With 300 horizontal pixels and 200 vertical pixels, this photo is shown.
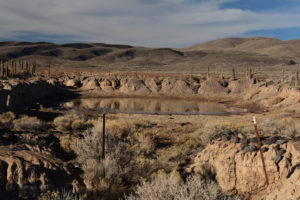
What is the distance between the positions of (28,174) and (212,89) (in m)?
38.0

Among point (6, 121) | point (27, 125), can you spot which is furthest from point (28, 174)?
point (6, 121)

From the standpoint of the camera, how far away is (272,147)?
25.6 feet

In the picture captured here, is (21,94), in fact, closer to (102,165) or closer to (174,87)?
(102,165)

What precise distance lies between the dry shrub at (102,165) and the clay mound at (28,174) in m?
0.73

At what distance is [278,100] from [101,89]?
26.6 m

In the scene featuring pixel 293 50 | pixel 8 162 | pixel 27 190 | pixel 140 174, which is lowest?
pixel 140 174

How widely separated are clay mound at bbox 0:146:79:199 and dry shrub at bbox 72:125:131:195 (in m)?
0.73

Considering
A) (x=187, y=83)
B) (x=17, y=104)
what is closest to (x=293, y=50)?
(x=187, y=83)

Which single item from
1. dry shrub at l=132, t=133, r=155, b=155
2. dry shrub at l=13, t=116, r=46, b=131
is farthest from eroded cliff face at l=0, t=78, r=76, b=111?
dry shrub at l=132, t=133, r=155, b=155

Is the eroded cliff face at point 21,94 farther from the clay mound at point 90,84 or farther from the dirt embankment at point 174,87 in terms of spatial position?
the dirt embankment at point 174,87

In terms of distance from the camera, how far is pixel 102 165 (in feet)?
24.9

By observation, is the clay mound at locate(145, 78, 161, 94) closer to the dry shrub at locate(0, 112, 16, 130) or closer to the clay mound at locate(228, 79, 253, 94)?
the clay mound at locate(228, 79, 253, 94)

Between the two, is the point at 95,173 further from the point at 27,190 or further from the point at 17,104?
the point at 17,104

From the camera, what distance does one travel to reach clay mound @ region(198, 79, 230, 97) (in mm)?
40472
